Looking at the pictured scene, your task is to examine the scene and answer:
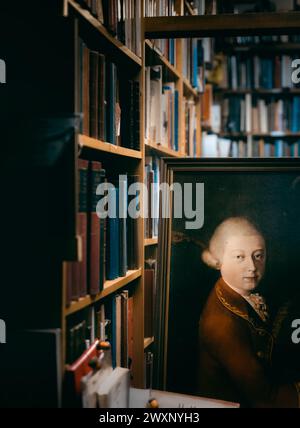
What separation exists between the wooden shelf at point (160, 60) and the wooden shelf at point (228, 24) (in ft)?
0.90

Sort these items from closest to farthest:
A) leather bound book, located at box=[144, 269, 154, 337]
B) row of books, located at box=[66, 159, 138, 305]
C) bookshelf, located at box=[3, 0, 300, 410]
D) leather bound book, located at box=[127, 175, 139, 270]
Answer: bookshelf, located at box=[3, 0, 300, 410]
row of books, located at box=[66, 159, 138, 305]
leather bound book, located at box=[127, 175, 139, 270]
leather bound book, located at box=[144, 269, 154, 337]

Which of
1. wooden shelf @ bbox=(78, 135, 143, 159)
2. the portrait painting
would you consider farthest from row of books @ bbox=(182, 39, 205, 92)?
the portrait painting

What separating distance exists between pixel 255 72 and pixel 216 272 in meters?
3.17

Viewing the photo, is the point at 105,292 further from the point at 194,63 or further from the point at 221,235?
the point at 194,63

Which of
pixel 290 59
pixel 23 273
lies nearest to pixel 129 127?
pixel 23 273

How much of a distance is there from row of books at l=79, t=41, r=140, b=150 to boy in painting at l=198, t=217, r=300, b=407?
437 millimetres

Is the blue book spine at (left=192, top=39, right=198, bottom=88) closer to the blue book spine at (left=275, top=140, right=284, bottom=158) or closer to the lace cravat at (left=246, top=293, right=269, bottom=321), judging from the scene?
the blue book spine at (left=275, top=140, right=284, bottom=158)

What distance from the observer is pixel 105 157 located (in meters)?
1.86

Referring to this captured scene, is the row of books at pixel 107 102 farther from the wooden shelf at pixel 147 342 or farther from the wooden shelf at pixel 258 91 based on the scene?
the wooden shelf at pixel 258 91

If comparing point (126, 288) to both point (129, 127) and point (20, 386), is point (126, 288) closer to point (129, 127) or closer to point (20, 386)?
point (129, 127)

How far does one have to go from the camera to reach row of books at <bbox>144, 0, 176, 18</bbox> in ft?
7.16
